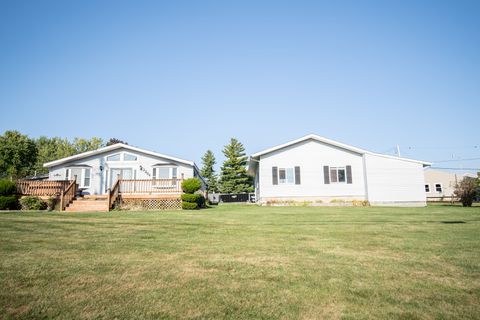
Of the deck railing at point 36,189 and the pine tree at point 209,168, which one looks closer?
the deck railing at point 36,189

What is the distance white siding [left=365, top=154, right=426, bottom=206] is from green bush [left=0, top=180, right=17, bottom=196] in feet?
82.5

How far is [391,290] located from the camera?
338 centimetres

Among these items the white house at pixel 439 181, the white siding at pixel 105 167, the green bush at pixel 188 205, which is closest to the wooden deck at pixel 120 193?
the green bush at pixel 188 205

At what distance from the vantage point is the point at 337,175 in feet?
76.9

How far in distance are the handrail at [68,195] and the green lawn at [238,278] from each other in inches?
460

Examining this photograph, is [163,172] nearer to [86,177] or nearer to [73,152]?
[86,177]

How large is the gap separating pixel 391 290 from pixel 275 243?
2.96 m

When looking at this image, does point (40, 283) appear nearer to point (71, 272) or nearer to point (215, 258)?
point (71, 272)

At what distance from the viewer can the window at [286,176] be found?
23656 mm

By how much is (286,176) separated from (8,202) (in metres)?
19.2

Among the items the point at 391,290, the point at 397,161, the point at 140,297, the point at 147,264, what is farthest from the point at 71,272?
the point at 397,161

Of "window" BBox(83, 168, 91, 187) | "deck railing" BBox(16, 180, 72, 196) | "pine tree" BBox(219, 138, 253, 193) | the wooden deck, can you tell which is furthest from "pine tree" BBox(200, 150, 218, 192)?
"deck railing" BBox(16, 180, 72, 196)

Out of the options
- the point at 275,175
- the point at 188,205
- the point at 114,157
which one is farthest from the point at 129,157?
the point at 275,175

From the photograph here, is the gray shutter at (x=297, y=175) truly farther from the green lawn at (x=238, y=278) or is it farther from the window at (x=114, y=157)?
the green lawn at (x=238, y=278)
